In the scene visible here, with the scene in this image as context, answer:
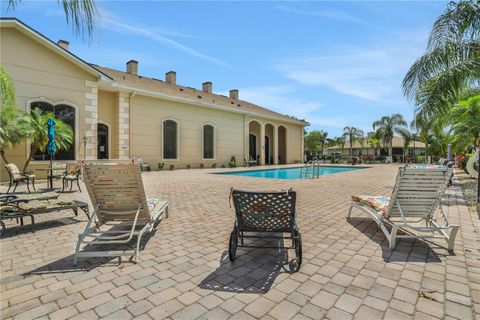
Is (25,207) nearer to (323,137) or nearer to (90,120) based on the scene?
(90,120)

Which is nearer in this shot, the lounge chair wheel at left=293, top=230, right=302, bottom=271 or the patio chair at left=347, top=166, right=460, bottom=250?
the lounge chair wheel at left=293, top=230, right=302, bottom=271

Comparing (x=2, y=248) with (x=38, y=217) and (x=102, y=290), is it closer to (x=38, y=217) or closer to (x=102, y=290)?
(x=38, y=217)

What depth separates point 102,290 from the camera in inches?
95.9

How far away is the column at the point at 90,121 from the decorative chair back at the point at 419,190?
13.7 metres

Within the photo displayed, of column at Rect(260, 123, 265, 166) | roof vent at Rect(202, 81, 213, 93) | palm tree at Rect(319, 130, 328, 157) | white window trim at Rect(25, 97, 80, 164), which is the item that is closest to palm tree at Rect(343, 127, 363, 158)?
palm tree at Rect(319, 130, 328, 157)

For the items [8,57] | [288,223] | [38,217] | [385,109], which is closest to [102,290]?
[288,223]

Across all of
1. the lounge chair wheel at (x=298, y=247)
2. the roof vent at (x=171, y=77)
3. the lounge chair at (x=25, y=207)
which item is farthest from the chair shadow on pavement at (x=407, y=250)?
the roof vent at (x=171, y=77)

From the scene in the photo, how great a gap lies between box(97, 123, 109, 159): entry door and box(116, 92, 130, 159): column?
76 cm

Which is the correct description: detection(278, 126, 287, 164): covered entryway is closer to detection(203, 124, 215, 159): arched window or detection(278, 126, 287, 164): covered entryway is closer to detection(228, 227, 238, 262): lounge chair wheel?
detection(203, 124, 215, 159): arched window

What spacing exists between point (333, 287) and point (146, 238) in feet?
8.95

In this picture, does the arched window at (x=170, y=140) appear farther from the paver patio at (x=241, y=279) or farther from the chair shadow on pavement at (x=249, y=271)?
the chair shadow on pavement at (x=249, y=271)

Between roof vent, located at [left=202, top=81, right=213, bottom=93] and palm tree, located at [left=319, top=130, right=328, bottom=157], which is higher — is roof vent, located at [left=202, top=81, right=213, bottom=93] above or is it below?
above

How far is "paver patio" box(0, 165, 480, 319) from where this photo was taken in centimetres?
212

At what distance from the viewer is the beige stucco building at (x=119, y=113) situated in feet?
37.0
